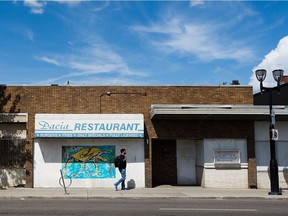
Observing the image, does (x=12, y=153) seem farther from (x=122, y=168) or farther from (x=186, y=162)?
(x=186, y=162)

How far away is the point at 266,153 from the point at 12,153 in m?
12.2

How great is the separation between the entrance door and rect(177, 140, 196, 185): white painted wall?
255 mm

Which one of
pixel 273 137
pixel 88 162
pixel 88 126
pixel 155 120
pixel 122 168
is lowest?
pixel 122 168

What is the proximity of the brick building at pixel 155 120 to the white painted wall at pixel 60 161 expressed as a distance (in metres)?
0.24

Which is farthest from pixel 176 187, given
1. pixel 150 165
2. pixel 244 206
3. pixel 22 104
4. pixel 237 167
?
pixel 22 104

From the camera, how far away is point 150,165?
2067 cm

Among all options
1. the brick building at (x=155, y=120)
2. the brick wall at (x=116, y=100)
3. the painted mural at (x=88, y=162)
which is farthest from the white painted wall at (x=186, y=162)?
the painted mural at (x=88, y=162)

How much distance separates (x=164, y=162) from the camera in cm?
2247

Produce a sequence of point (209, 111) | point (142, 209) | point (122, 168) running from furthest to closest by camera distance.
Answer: point (209, 111) < point (122, 168) < point (142, 209)

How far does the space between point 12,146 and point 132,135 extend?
5752mm

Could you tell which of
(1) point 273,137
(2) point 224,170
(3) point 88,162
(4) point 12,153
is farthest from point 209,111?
(4) point 12,153

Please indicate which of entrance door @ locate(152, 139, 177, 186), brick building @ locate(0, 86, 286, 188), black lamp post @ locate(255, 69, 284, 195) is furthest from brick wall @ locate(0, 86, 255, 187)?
black lamp post @ locate(255, 69, 284, 195)

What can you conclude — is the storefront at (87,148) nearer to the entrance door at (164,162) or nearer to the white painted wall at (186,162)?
the entrance door at (164,162)

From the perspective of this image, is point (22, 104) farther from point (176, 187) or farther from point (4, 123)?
point (176, 187)
